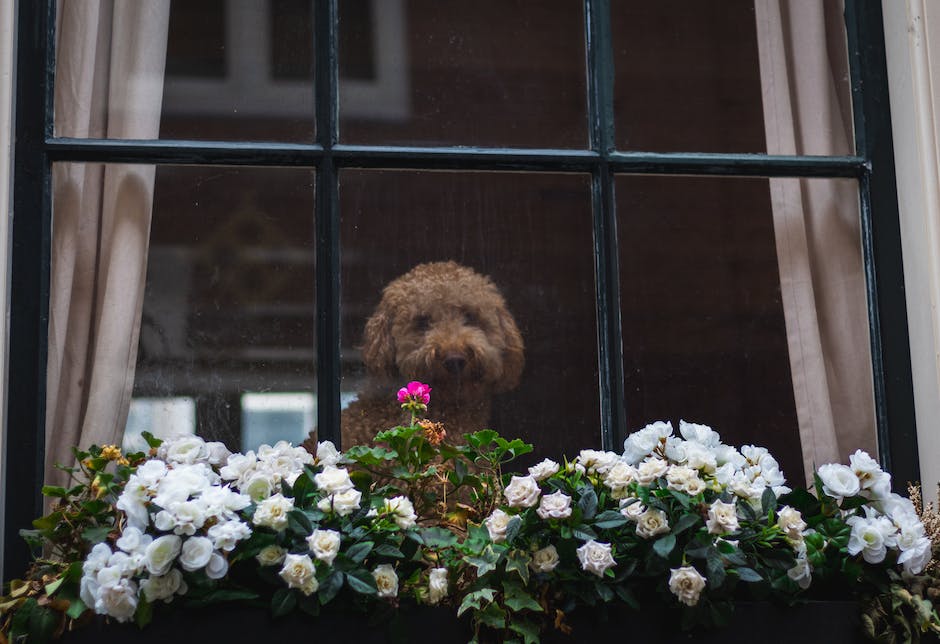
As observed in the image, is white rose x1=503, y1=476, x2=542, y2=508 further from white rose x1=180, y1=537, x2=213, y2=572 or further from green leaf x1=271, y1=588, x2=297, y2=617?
white rose x1=180, y1=537, x2=213, y2=572

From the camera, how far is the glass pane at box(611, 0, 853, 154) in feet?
8.67

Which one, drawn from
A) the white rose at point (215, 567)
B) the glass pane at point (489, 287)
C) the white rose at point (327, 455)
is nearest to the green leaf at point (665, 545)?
the glass pane at point (489, 287)

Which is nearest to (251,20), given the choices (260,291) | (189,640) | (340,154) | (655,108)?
(340,154)

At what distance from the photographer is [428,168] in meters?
2.54

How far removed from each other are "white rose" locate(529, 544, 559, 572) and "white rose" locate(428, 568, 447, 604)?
14cm

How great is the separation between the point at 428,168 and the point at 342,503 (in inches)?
30.9

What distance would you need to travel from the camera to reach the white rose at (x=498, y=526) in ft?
6.68

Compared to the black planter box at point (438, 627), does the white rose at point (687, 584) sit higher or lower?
higher

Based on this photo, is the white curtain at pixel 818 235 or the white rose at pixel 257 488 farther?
the white curtain at pixel 818 235

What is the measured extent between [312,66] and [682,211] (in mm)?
866

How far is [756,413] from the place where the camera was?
8.38 ft

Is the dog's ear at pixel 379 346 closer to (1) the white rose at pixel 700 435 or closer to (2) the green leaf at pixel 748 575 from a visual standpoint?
(1) the white rose at pixel 700 435

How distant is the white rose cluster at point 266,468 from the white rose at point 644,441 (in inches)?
20.1

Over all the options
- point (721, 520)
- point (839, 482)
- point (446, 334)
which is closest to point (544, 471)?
point (721, 520)
